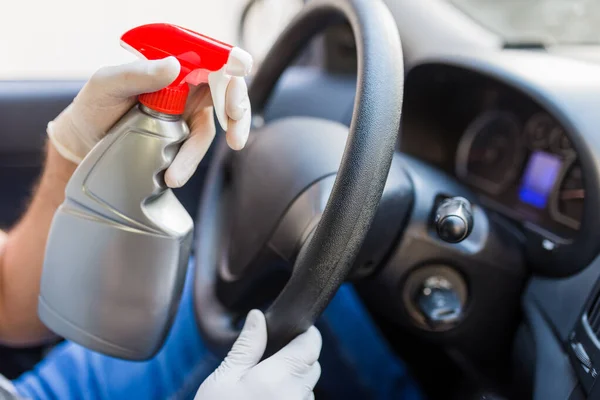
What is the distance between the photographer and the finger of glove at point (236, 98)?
21.9 inches

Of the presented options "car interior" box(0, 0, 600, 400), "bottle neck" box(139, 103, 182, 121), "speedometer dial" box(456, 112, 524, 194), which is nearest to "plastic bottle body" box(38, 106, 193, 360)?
"bottle neck" box(139, 103, 182, 121)

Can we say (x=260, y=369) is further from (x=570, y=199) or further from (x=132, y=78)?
(x=570, y=199)

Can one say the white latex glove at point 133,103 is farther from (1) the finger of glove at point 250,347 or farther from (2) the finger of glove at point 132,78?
(1) the finger of glove at point 250,347

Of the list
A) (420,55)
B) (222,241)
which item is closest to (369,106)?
(222,241)

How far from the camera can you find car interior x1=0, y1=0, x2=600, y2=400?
536 mm

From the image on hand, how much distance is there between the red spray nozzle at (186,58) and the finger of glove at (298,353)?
23 centimetres

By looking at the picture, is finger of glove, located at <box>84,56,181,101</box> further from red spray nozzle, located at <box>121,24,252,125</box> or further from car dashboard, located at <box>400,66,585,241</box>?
car dashboard, located at <box>400,66,585,241</box>

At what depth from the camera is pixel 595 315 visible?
0.61 metres

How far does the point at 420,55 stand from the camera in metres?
0.96

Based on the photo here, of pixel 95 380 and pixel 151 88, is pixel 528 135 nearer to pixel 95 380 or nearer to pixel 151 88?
pixel 151 88

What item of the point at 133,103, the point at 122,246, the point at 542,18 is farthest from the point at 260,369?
the point at 542,18

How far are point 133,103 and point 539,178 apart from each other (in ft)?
2.08

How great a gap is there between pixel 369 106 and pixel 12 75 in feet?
3.24

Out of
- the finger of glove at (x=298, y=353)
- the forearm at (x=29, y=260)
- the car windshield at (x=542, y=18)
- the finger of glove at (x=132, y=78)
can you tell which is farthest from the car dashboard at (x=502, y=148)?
the forearm at (x=29, y=260)
